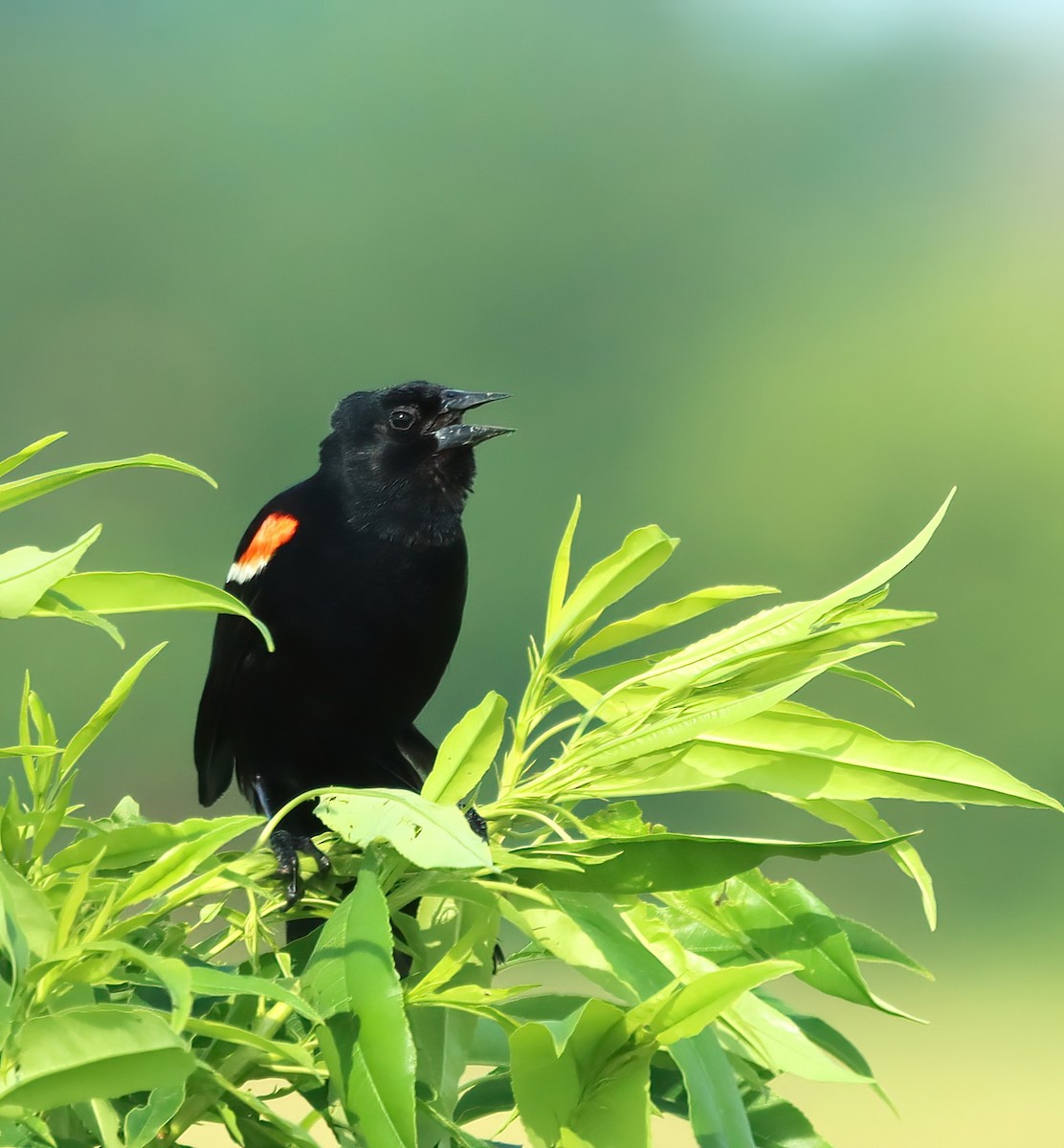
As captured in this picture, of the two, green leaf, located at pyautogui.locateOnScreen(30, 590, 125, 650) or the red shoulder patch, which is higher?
green leaf, located at pyautogui.locateOnScreen(30, 590, 125, 650)

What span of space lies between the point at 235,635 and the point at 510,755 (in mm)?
878

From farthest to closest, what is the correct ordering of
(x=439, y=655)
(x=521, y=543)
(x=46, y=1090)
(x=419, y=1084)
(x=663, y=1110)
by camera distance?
(x=521, y=543) < (x=439, y=655) < (x=663, y=1110) < (x=419, y=1084) < (x=46, y=1090)

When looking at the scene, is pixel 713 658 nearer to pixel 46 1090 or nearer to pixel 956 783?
pixel 956 783

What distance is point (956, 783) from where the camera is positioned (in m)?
0.36

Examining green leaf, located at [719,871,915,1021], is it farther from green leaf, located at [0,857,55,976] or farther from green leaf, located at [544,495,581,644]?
green leaf, located at [0,857,55,976]

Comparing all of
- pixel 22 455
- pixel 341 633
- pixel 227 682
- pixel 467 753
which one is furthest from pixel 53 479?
pixel 227 682

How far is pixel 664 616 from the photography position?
0.44m

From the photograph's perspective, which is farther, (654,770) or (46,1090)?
(654,770)

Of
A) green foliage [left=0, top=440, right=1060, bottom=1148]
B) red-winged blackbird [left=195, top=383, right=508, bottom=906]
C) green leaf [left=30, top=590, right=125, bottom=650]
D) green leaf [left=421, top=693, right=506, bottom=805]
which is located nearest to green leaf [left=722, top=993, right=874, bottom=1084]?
green foliage [left=0, top=440, right=1060, bottom=1148]

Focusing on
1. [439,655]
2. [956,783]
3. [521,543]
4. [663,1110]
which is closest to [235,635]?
[439,655]

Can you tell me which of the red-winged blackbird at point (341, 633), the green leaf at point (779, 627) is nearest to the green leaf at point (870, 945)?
the green leaf at point (779, 627)

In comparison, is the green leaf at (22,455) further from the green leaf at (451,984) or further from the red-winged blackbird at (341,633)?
the red-winged blackbird at (341,633)

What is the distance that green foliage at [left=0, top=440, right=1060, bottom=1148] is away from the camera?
0.29 m

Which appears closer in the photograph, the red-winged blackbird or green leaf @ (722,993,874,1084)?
green leaf @ (722,993,874,1084)
